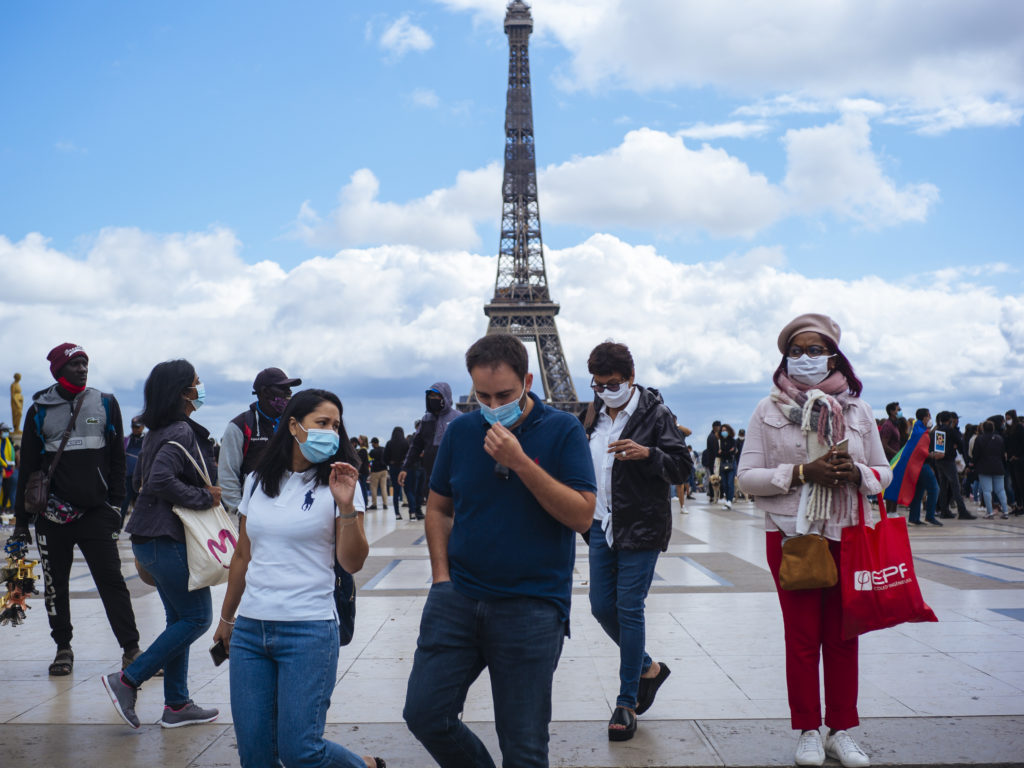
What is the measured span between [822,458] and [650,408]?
0.96 metres

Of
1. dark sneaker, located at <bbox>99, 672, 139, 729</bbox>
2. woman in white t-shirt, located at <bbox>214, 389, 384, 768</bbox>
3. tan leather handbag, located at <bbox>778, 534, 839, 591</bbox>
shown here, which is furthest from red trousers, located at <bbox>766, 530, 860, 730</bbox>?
dark sneaker, located at <bbox>99, 672, 139, 729</bbox>

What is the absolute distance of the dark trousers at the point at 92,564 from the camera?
5469mm

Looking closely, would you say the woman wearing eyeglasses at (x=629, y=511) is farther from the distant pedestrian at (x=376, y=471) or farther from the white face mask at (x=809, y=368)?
the distant pedestrian at (x=376, y=471)

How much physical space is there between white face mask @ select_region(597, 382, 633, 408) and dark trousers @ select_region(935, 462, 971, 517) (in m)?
13.4

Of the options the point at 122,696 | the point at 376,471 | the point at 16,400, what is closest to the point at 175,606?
the point at 122,696

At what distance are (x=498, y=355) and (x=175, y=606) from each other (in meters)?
2.46

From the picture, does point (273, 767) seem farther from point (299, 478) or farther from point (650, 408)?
point (650, 408)

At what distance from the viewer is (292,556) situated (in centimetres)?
326

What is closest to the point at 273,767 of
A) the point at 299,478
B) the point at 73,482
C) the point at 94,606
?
the point at 299,478

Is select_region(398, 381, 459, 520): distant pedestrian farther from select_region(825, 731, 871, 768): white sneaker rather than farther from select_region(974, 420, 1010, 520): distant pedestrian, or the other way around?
select_region(974, 420, 1010, 520): distant pedestrian

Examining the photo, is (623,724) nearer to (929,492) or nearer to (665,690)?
(665,690)

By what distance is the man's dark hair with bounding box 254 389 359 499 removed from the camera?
11.1 feet

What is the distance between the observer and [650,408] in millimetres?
4766

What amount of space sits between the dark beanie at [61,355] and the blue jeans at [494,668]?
345 cm
